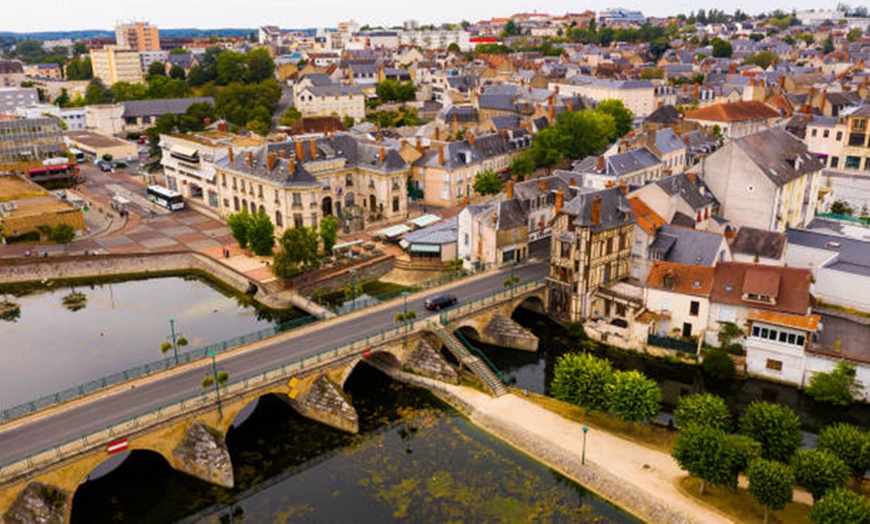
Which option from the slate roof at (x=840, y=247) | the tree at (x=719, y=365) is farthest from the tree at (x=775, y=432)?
the slate roof at (x=840, y=247)

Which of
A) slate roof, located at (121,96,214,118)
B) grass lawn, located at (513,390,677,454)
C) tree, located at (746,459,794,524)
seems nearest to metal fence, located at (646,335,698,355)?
grass lawn, located at (513,390,677,454)

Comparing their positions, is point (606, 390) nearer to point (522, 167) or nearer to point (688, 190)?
point (688, 190)

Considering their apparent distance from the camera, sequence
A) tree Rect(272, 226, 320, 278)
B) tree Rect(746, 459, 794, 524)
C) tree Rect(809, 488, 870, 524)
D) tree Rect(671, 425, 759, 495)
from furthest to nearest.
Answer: tree Rect(272, 226, 320, 278), tree Rect(671, 425, 759, 495), tree Rect(746, 459, 794, 524), tree Rect(809, 488, 870, 524)

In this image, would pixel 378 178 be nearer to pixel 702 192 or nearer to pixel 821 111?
pixel 702 192

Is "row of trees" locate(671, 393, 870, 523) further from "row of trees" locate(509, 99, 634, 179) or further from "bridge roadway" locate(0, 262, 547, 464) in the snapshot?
"row of trees" locate(509, 99, 634, 179)

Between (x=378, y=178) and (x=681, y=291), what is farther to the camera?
(x=378, y=178)

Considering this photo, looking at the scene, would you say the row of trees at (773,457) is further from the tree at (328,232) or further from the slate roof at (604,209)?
the tree at (328,232)

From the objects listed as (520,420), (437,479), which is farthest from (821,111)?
(437,479)
